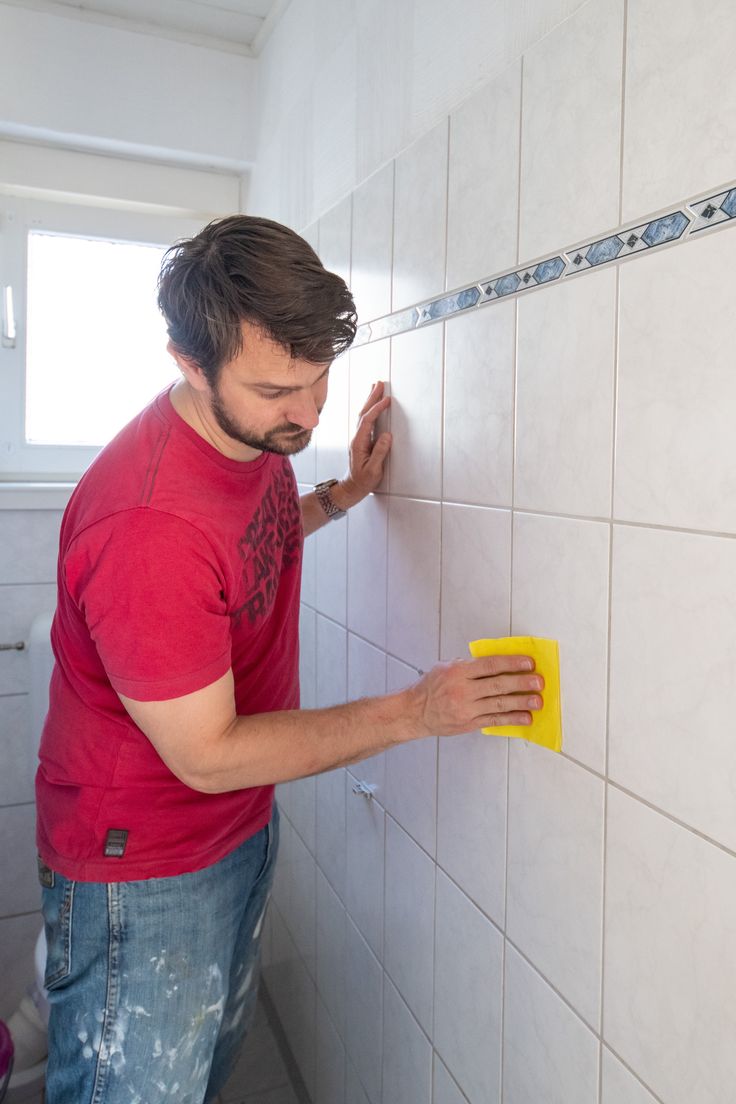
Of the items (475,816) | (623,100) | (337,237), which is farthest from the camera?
(337,237)

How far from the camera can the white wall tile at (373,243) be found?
1376 millimetres

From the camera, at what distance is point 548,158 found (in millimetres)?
934

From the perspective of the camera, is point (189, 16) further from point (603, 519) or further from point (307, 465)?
point (603, 519)

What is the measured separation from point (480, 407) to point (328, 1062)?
4.72ft

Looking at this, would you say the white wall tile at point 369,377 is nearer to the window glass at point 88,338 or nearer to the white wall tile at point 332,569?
the white wall tile at point 332,569

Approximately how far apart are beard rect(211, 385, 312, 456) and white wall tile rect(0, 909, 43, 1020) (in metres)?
1.67

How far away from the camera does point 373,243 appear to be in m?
1.44

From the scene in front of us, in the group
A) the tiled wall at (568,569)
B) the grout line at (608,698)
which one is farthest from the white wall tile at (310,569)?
the grout line at (608,698)

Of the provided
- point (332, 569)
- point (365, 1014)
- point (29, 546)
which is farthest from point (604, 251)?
point (29, 546)

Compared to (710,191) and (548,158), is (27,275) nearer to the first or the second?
(548,158)

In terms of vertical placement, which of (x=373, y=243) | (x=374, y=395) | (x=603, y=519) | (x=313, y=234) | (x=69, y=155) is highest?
(x=69, y=155)

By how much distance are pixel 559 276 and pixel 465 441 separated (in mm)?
278

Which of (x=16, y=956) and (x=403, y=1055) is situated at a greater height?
(x=403, y=1055)

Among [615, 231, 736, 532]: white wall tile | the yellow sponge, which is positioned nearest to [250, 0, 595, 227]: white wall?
[615, 231, 736, 532]: white wall tile
